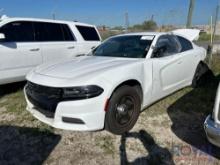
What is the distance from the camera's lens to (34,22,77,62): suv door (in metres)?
5.73

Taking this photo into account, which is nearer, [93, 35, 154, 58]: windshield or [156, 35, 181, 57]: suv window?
[93, 35, 154, 58]: windshield

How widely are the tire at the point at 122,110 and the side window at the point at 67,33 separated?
342 centimetres

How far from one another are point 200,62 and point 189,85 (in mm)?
679

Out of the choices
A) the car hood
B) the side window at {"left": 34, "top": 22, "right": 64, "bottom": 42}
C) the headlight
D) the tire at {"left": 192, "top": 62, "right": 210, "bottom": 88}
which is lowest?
the tire at {"left": 192, "top": 62, "right": 210, "bottom": 88}

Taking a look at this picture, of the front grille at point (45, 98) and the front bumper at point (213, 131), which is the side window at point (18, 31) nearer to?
the front grille at point (45, 98)

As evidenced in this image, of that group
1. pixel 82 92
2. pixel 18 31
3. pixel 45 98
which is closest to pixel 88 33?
pixel 18 31

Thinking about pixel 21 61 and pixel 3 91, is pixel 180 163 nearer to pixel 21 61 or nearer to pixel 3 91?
pixel 21 61

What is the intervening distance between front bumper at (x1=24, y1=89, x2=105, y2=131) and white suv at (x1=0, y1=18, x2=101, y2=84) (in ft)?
8.29

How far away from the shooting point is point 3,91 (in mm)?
5859

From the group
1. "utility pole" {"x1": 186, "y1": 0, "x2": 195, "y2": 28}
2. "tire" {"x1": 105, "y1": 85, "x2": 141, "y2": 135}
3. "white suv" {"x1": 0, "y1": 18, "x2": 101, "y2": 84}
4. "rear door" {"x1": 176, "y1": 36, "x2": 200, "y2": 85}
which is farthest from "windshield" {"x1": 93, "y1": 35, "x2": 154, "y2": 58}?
"utility pole" {"x1": 186, "y1": 0, "x2": 195, "y2": 28}

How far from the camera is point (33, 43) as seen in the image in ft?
18.0

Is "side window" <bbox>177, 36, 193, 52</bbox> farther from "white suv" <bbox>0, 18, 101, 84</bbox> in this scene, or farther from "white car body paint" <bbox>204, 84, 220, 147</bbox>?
"white suv" <bbox>0, 18, 101, 84</bbox>

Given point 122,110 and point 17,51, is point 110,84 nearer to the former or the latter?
point 122,110

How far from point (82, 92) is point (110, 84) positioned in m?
0.40
